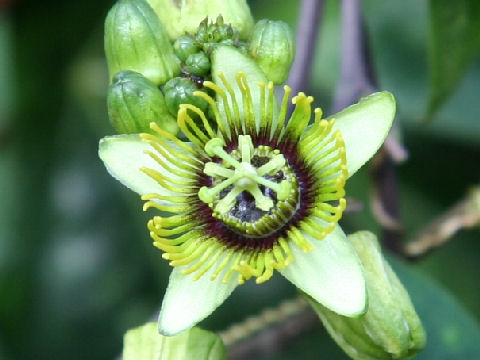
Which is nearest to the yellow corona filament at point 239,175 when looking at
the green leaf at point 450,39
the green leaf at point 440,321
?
the green leaf at point 440,321

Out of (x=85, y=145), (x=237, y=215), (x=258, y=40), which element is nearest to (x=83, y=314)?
(x=85, y=145)

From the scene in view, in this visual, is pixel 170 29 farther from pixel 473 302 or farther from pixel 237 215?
pixel 473 302

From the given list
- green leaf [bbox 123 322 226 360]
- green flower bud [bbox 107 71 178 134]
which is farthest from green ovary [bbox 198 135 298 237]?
green leaf [bbox 123 322 226 360]

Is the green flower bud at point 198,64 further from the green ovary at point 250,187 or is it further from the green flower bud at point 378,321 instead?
the green flower bud at point 378,321

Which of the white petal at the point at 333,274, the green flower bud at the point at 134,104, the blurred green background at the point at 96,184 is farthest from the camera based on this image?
the blurred green background at the point at 96,184

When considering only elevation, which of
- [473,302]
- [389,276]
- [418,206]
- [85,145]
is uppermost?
[389,276]

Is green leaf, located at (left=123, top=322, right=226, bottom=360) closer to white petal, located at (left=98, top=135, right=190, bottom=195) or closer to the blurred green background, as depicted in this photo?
white petal, located at (left=98, top=135, right=190, bottom=195)
